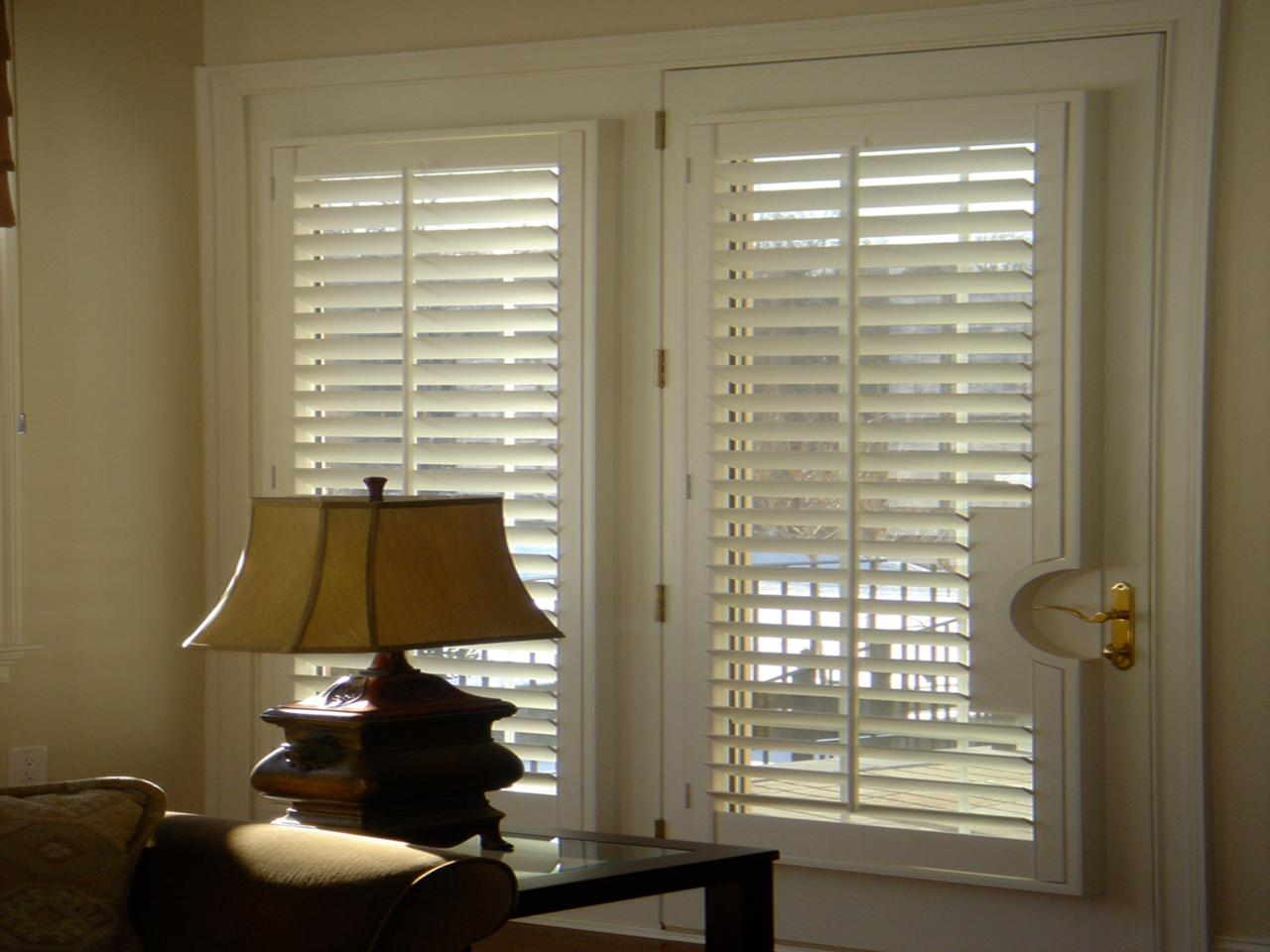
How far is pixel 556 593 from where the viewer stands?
342cm

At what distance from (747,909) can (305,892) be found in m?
0.68

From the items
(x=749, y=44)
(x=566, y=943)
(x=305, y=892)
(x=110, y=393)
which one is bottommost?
(x=566, y=943)

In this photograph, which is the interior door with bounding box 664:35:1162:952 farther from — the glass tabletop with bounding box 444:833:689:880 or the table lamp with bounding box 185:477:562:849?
the table lamp with bounding box 185:477:562:849

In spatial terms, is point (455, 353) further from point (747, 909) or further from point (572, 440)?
point (747, 909)

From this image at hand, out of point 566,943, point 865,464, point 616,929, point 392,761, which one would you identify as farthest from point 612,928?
point 392,761

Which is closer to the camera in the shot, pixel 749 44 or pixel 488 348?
pixel 749 44

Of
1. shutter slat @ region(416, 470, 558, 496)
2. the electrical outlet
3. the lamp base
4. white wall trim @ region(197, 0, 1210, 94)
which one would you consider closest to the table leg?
the lamp base

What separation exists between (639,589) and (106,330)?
1.41m

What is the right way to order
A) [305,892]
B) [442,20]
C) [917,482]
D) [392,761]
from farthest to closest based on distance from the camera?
1. [442,20]
2. [917,482]
3. [392,761]
4. [305,892]

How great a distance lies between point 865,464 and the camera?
3.16 meters

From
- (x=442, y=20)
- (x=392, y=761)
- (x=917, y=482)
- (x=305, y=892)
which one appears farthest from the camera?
(x=442, y=20)

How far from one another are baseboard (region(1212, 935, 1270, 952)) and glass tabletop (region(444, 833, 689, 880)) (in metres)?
1.41

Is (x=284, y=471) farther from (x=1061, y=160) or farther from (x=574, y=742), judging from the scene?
(x=1061, y=160)

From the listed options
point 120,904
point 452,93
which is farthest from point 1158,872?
point 452,93
